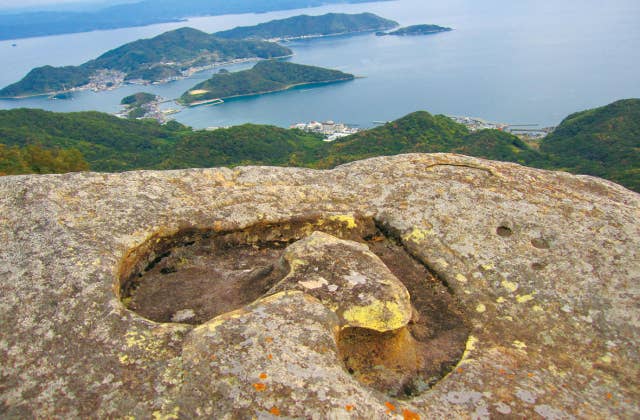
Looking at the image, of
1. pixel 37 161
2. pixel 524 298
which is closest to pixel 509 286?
pixel 524 298

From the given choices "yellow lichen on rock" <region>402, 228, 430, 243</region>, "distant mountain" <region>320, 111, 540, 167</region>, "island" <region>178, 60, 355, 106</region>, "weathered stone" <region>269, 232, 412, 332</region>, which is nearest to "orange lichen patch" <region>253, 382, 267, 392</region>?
"weathered stone" <region>269, 232, 412, 332</region>

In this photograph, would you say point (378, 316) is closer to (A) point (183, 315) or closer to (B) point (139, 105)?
(A) point (183, 315)

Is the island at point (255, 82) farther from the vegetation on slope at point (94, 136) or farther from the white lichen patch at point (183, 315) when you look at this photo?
the white lichen patch at point (183, 315)

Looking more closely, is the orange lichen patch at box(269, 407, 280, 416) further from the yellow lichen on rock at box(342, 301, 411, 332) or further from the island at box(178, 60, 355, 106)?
the island at box(178, 60, 355, 106)

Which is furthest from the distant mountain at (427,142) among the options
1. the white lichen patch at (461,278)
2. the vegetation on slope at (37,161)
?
the white lichen patch at (461,278)

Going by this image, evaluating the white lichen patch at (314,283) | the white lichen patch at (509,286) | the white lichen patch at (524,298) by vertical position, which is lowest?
the white lichen patch at (524,298)
